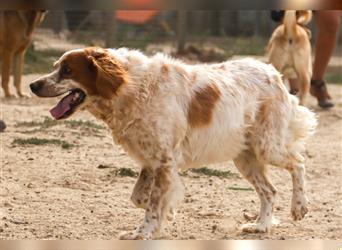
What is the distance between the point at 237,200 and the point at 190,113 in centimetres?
168

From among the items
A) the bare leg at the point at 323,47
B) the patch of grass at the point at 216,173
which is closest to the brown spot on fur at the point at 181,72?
the patch of grass at the point at 216,173

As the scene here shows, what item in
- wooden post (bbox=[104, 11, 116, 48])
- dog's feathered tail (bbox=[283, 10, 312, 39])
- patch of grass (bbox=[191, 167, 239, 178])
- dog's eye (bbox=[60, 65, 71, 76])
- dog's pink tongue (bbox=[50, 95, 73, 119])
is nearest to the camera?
dog's pink tongue (bbox=[50, 95, 73, 119])

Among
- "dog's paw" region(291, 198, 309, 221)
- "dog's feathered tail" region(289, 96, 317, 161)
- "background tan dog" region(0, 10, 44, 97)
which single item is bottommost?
"background tan dog" region(0, 10, 44, 97)

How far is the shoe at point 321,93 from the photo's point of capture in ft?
39.5

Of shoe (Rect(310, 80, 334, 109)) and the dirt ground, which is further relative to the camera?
shoe (Rect(310, 80, 334, 109))

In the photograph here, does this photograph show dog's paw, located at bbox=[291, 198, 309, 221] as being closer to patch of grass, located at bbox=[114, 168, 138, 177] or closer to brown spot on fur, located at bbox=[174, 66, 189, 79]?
brown spot on fur, located at bbox=[174, 66, 189, 79]

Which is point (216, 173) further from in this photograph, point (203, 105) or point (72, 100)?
point (72, 100)

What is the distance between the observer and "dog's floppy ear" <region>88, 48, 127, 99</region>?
168 inches

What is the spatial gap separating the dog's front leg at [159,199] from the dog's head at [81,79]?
531 millimetres

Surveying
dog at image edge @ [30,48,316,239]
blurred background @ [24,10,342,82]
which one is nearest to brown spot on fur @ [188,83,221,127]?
dog at image edge @ [30,48,316,239]

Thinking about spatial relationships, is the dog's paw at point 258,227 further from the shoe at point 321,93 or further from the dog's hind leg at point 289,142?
the shoe at point 321,93

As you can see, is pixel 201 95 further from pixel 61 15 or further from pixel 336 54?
pixel 336 54

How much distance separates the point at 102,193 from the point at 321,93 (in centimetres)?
672

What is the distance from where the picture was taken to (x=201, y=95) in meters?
4.64
